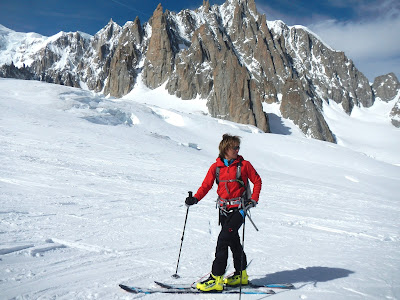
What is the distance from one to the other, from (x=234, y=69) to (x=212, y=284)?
94587 mm

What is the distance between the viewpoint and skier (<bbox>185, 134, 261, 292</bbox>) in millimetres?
3631

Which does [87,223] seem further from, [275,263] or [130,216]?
[275,263]

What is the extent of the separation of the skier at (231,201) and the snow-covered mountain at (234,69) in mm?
85492

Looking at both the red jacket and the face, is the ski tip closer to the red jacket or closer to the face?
the red jacket

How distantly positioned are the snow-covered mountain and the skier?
280 ft

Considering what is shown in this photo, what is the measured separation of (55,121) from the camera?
20.1 meters

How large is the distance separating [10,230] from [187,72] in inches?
4178

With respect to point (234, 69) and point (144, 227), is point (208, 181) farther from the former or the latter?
point (234, 69)

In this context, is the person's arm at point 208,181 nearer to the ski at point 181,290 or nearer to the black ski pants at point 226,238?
the black ski pants at point 226,238

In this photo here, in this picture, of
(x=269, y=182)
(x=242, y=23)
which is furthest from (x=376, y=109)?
(x=269, y=182)

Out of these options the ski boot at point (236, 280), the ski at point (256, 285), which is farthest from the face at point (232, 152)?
the ski at point (256, 285)

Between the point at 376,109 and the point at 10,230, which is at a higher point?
the point at 376,109

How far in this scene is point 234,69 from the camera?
93.5 meters

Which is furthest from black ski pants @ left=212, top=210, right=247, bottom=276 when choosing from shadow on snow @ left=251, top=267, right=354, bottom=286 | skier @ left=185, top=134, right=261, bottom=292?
shadow on snow @ left=251, top=267, right=354, bottom=286
